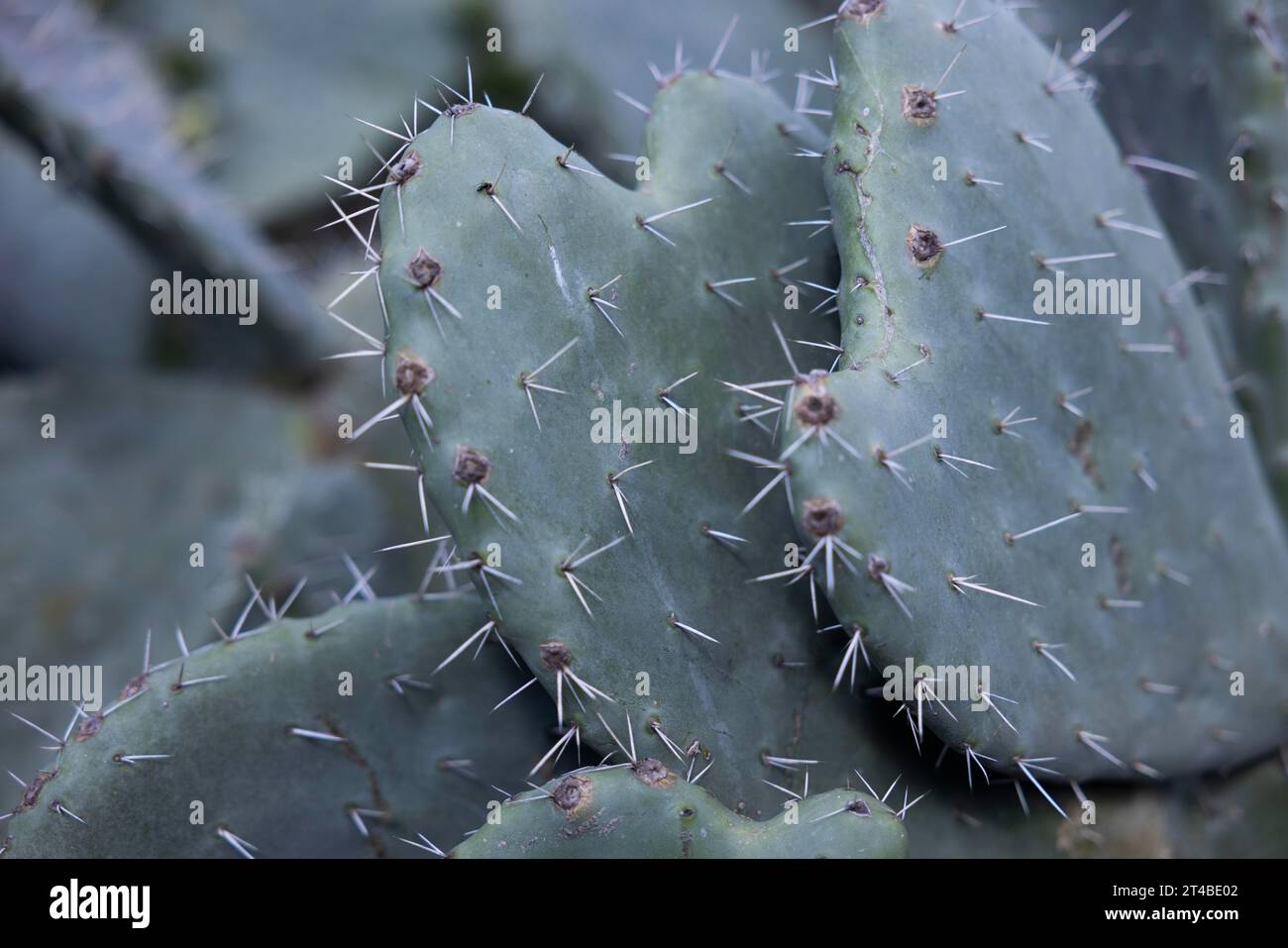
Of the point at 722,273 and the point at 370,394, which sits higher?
the point at 370,394


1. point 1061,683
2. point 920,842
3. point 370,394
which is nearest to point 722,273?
point 1061,683

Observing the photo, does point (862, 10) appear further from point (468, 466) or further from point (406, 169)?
point (468, 466)

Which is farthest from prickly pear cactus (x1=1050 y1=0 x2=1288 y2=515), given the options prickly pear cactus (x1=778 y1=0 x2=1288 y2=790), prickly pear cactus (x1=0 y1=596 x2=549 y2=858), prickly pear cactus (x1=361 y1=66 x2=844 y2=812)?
prickly pear cactus (x1=0 y1=596 x2=549 y2=858)

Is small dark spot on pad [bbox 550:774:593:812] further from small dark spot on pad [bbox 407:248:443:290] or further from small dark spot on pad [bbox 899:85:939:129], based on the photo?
small dark spot on pad [bbox 899:85:939:129]

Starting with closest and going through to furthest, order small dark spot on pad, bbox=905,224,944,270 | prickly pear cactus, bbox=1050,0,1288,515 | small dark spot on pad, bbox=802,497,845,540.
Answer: small dark spot on pad, bbox=802,497,845,540
small dark spot on pad, bbox=905,224,944,270
prickly pear cactus, bbox=1050,0,1288,515

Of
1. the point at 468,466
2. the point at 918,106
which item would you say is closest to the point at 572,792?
the point at 468,466

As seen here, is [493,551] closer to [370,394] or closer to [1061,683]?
[1061,683]

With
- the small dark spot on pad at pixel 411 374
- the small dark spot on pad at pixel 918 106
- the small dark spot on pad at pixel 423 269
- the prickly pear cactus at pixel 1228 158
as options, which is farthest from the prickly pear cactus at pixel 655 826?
the prickly pear cactus at pixel 1228 158
